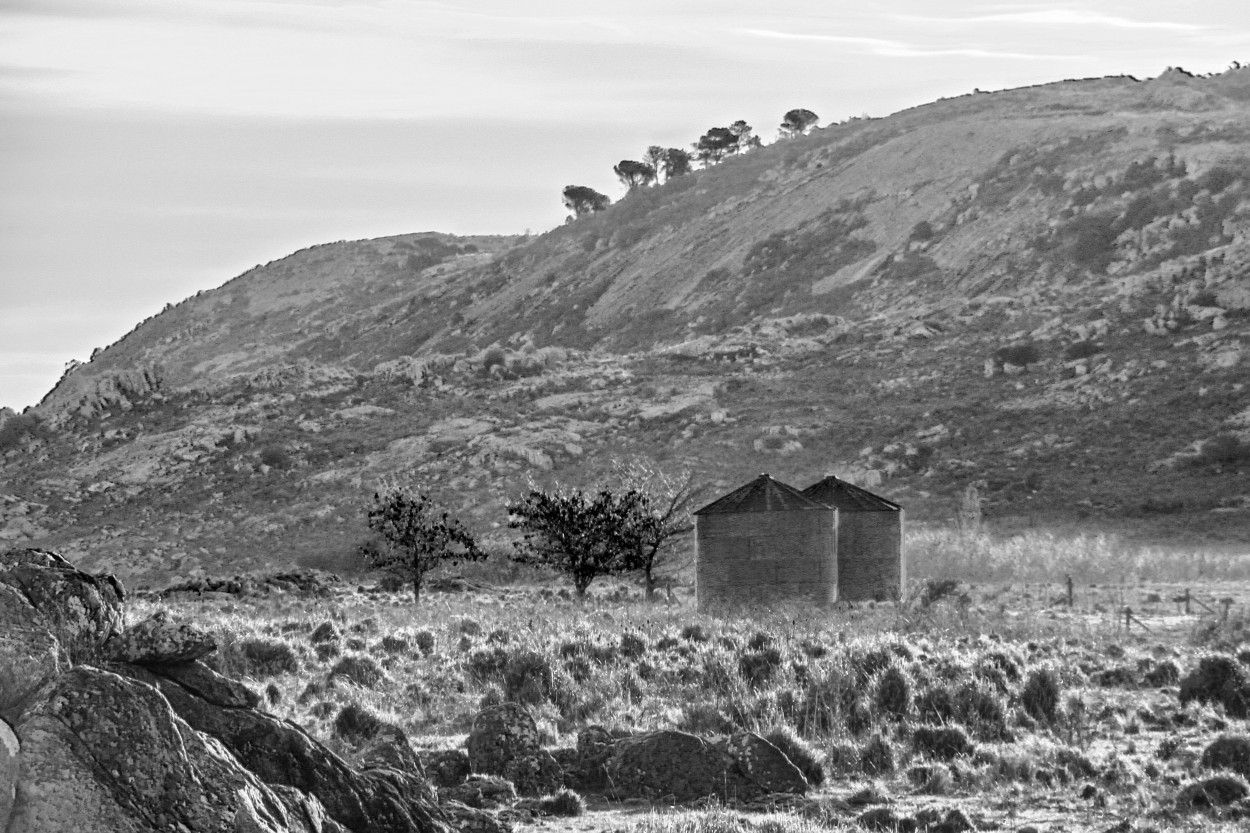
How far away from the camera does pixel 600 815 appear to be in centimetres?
1361

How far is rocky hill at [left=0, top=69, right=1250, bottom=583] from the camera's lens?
66438mm

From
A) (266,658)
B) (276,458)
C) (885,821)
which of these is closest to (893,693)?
(885,821)

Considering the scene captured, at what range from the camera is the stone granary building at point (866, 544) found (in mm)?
38875

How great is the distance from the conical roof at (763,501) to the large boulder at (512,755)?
21.5 metres

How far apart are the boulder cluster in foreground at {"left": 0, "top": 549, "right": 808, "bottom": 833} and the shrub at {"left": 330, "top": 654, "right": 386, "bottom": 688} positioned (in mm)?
10432

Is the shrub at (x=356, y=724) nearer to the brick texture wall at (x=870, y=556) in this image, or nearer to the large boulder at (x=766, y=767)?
the large boulder at (x=766, y=767)

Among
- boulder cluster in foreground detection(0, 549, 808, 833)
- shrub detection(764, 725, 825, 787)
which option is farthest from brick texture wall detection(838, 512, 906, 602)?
boulder cluster in foreground detection(0, 549, 808, 833)

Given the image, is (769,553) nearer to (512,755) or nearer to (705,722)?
(705,722)

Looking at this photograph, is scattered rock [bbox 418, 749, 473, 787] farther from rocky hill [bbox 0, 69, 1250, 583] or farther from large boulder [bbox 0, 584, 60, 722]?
rocky hill [bbox 0, 69, 1250, 583]

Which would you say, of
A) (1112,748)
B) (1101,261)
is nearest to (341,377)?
(1101,261)

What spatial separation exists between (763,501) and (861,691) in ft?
53.5

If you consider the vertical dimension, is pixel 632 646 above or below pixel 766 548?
below

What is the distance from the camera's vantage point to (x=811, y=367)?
8325 cm

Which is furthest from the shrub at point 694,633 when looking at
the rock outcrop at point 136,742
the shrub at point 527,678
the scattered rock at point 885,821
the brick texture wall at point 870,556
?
the rock outcrop at point 136,742
